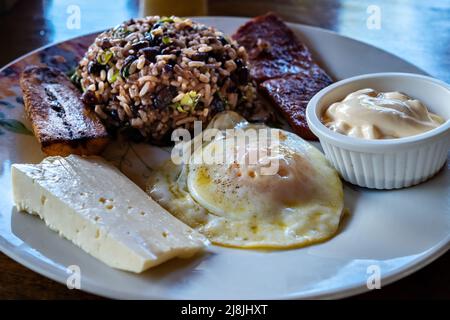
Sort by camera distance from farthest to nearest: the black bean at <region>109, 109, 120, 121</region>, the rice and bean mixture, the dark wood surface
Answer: the dark wood surface < the black bean at <region>109, 109, 120, 121</region> < the rice and bean mixture

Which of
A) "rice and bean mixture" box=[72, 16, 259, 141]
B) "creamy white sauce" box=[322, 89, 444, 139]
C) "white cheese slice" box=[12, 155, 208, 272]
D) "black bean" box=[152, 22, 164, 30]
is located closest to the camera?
"white cheese slice" box=[12, 155, 208, 272]

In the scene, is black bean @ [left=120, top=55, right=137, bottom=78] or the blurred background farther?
the blurred background

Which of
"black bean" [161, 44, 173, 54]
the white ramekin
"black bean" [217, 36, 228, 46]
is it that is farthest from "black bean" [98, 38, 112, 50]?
the white ramekin

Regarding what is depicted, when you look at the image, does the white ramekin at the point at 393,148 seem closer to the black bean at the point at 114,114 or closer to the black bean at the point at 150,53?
the black bean at the point at 150,53

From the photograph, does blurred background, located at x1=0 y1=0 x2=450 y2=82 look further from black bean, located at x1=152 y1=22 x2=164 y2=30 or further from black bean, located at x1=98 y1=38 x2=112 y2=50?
black bean, located at x1=98 y1=38 x2=112 y2=50

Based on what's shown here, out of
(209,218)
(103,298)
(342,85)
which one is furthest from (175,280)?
(342,85)

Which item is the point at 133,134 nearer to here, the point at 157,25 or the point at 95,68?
the point at 95,68

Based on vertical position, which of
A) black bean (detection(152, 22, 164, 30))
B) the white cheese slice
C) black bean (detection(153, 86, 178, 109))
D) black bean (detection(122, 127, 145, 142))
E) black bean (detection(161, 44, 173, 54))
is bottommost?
black bean (detection(122, 127, 145, 142))

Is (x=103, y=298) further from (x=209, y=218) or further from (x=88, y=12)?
(x=88, y=12)
